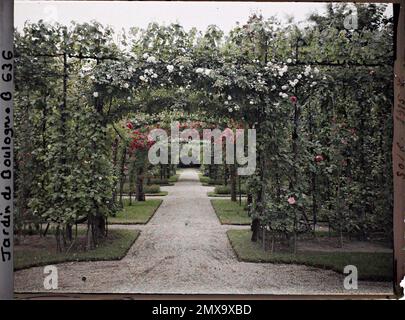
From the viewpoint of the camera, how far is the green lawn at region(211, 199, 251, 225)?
215 inches

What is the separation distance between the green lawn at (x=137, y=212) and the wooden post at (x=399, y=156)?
3536mm

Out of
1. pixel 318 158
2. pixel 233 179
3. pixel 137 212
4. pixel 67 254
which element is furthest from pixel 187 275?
pixel 137 212

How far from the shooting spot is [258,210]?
14.8ft

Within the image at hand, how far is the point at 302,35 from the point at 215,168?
1.77m

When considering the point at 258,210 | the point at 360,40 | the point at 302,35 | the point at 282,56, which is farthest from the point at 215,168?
the point at 360,40

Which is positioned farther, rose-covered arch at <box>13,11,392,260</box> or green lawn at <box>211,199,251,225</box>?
green lawn at <box>211,199,251,225</box>

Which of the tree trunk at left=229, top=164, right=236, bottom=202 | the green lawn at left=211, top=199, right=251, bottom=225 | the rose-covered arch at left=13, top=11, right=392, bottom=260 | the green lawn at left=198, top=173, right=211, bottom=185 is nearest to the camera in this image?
the rose-covered arch at left=13, top=11, right=392, bottom=260

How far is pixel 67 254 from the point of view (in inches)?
164

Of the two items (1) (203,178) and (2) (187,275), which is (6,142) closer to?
(2) (187,275)

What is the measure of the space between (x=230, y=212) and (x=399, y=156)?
2782 mm

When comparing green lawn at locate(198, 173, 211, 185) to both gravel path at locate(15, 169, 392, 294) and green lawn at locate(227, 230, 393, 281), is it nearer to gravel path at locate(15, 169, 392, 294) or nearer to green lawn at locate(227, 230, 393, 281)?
gravel path at locate(15, 169, 392, 294)

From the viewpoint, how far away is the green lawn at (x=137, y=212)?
19.4ft

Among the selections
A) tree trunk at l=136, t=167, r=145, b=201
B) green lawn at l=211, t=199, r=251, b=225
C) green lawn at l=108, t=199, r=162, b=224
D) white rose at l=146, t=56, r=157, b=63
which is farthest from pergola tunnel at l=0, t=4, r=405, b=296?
tree trunk at l=136, t=167, r=145, b=201

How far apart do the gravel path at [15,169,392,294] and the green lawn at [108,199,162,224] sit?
105cm
